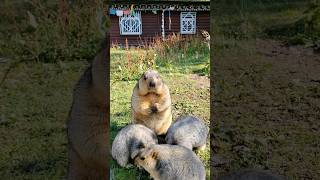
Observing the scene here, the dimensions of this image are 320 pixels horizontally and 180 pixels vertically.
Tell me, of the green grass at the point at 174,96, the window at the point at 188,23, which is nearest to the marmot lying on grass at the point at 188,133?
the green grass at the point at 174,96

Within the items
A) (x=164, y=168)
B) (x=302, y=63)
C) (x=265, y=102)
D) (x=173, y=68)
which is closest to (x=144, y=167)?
(x=164, y=168)

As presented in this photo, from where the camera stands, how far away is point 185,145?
6.00ft

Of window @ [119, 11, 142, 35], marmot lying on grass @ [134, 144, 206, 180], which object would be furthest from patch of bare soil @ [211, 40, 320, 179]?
window @ [119, 11, 142, 35]

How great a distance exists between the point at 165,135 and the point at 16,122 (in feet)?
1.71

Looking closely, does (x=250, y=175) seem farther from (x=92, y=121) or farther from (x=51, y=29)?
(x=51, y=29)

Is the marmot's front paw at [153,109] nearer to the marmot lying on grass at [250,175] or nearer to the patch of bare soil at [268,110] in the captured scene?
the patch of bare soil at [268,110]

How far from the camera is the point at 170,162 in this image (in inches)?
70.3

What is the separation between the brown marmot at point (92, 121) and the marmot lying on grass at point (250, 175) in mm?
404

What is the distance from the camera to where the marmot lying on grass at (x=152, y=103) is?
178 centimetres

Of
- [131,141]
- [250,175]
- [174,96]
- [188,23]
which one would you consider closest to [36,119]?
[131,141]

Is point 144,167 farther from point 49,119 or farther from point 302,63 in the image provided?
point 302,63

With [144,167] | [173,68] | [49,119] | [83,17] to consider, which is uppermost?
[83,17]

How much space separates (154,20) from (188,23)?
0.35 feet

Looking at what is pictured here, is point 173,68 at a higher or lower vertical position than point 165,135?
higher
